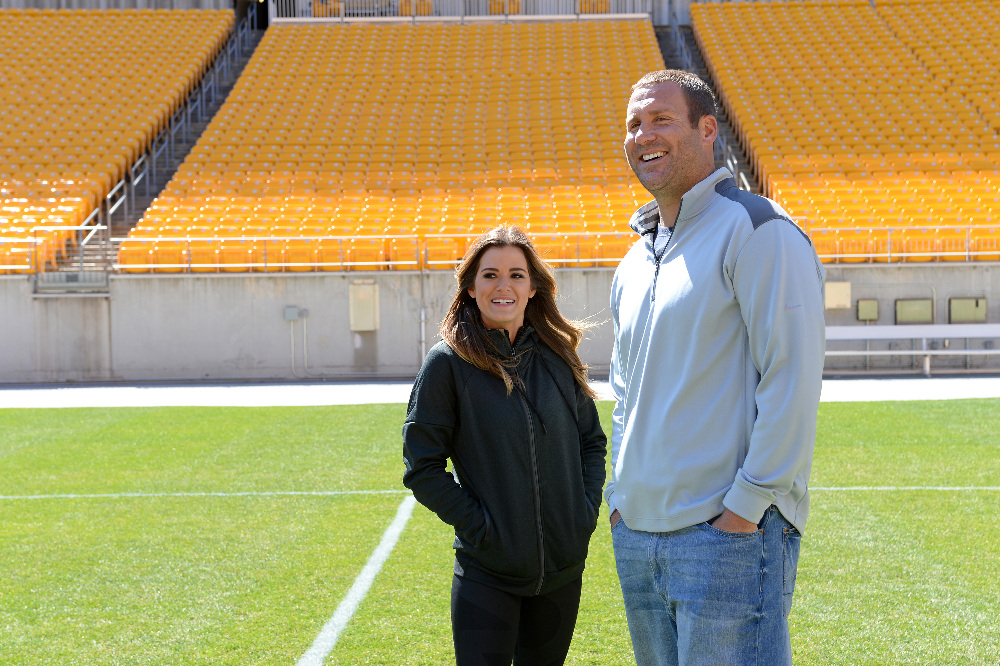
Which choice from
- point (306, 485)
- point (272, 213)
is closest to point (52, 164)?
point (272, 213)

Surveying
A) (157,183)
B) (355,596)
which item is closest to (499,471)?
(355,596)

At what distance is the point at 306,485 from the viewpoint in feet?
25.9

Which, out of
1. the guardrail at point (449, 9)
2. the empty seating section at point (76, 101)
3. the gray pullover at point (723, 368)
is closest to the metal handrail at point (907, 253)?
the empty seating section at point (76, 101)

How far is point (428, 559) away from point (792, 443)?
3.96 meters

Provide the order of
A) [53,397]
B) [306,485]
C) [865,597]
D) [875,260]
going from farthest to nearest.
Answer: [875,260]
[53,397]
[306,485]
[865,597]

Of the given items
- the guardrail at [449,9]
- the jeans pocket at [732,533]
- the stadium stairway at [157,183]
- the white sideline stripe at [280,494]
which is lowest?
the white sideline stripe at [280,494]

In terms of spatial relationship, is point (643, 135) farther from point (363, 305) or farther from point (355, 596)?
point (363, 305)

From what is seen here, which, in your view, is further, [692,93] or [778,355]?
[692,93]

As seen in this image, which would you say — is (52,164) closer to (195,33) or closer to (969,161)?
(195,33)

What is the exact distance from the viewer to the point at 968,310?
16281 millimetres

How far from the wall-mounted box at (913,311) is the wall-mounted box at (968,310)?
0.35m

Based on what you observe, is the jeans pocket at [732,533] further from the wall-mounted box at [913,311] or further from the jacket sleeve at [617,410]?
the wall-mounted box at [913,311]

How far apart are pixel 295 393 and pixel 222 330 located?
3.07 m

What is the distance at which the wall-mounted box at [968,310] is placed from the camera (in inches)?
640
